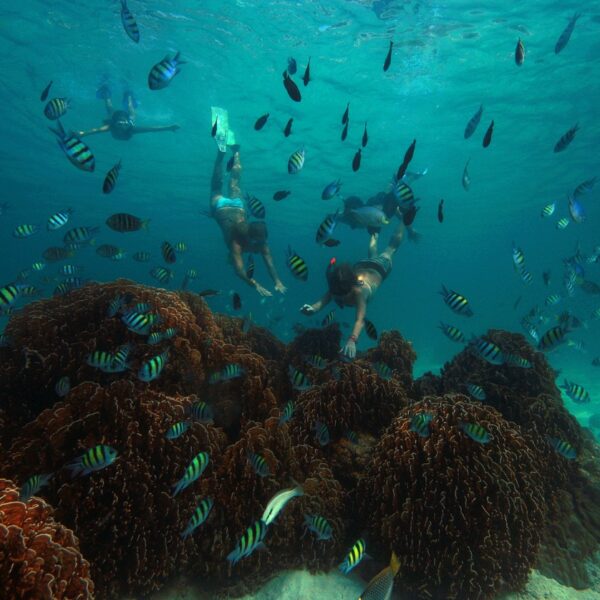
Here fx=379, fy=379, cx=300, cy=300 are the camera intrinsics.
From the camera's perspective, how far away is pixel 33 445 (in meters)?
4.20

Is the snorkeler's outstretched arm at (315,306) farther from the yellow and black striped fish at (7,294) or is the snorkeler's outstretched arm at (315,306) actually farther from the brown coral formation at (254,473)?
the yellow and black striped fish at (7,294)

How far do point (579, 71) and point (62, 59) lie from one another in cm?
3095

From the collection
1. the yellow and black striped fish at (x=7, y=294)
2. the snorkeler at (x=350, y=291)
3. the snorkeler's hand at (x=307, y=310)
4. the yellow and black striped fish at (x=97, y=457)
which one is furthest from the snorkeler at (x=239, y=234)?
the yellow and black striped fish at (x=97, y=457)

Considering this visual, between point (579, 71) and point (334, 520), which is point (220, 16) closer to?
point (579, 71)

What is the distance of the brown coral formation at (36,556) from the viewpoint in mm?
2639

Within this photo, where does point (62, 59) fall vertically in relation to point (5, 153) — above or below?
below

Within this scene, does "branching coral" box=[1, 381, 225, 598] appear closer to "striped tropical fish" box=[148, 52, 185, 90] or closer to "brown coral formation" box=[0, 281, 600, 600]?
"brown coral formation" box=[0, 281, 600, 600]

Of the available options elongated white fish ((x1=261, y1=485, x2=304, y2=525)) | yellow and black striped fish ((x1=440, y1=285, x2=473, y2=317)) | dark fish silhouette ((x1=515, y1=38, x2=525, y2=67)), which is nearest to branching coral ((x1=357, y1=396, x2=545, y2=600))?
elongated white fish ((x1=261, y1=485, x2=304, y2=525))

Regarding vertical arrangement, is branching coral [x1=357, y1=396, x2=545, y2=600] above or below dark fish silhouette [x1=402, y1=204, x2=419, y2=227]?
below

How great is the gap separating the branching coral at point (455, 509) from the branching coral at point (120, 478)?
2.29 metres

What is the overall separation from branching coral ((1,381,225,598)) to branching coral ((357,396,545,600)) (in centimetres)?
229

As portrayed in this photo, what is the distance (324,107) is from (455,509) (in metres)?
28.1

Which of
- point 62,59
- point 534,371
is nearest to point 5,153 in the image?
point 62,59

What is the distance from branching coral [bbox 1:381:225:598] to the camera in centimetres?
382
